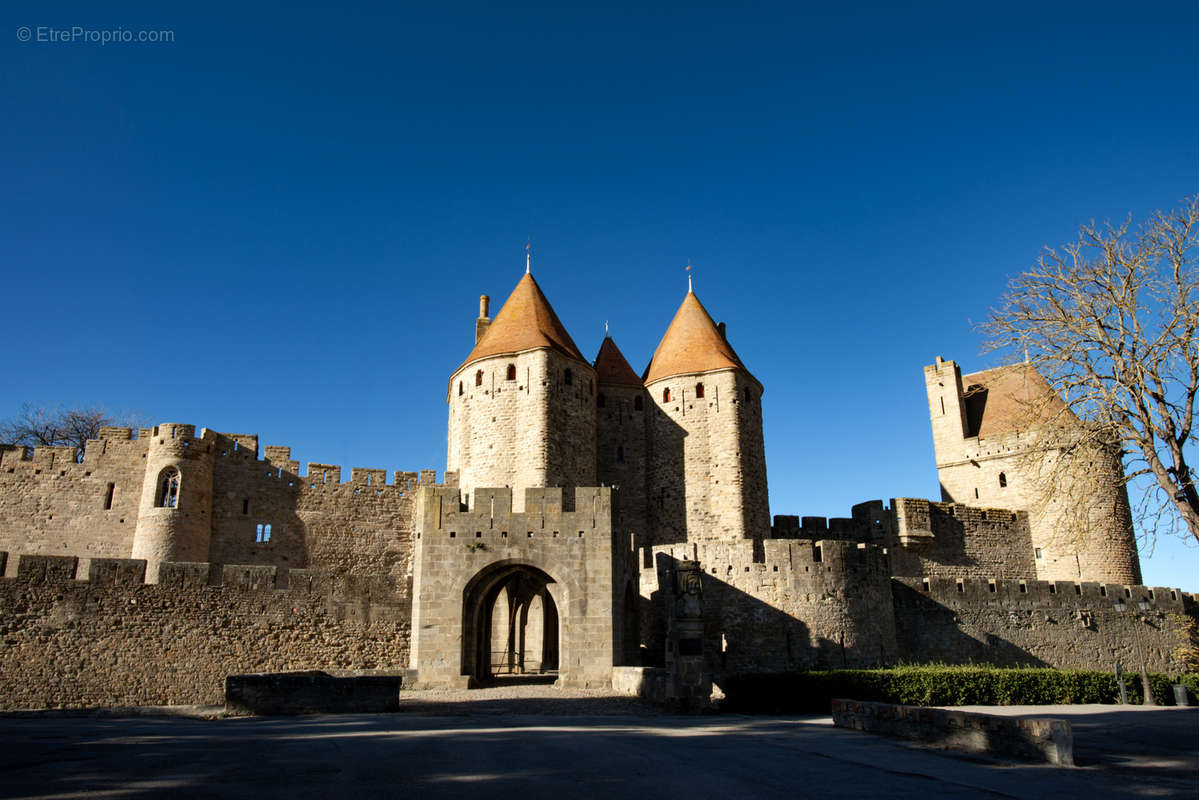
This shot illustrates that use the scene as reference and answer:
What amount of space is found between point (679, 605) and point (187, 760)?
10.4 metres

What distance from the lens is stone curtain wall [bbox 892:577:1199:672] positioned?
25734mm

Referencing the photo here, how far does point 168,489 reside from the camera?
992 inches

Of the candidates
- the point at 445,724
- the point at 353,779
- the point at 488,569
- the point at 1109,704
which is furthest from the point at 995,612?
the point at 353,779

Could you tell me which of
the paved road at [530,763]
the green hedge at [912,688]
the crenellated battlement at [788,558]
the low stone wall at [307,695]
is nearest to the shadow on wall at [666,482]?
the crenellated battlement at [788,558]

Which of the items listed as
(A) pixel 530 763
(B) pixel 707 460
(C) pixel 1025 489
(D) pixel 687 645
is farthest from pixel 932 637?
(A) pixel 530 763

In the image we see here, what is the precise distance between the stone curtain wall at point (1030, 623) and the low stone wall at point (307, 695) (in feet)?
54.0

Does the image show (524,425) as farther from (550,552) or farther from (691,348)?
(550,552)

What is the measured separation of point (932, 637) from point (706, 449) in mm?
10131

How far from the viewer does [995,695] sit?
2020cm

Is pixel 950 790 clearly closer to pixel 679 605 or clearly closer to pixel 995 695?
pixel 679 605

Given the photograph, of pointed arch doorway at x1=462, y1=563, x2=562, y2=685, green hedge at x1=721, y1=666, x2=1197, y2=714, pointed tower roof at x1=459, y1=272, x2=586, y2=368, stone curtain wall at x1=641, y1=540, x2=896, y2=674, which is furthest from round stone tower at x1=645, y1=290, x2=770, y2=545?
green hedge at x1=721, y1=666, x2=1197, y2=714

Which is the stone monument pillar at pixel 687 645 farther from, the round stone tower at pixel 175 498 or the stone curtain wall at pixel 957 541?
the stone curtain wall at pixel 957 541

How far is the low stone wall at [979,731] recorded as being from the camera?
30.9 ft

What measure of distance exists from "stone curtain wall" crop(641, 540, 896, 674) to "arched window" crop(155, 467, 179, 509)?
1483cm
